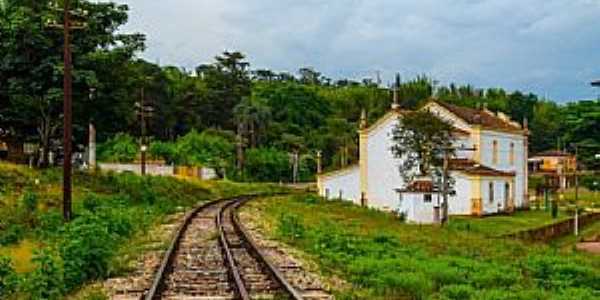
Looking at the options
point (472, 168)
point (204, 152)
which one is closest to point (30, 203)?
point (472, 168)

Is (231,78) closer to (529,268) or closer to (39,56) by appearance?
(39,56)

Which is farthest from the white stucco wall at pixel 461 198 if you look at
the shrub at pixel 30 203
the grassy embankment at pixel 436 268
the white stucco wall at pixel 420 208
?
the shrub at pixel 30 203

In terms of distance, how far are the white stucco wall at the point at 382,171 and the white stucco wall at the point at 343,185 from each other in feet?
5.42

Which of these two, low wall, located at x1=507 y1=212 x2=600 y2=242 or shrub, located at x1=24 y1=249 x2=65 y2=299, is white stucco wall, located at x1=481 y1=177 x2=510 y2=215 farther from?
shrub, located at x1=24 y1=249 x2=65 y2=299

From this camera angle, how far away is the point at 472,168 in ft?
195

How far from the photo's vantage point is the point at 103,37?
4381 cm

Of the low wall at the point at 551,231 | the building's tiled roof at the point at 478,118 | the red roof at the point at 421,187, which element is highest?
the building's tiled roof at the point at 478,118

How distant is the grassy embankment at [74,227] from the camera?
16.3 metres

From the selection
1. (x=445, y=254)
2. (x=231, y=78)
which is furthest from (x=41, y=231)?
(x=231, y=78)

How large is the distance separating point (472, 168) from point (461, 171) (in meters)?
1.72

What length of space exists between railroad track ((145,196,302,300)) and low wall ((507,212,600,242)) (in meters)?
18.9

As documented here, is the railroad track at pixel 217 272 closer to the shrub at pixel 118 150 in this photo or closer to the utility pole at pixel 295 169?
the shrub at pixel 118 150

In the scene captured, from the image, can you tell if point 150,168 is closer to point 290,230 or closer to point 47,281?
point 290,230

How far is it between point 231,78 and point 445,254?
110 m
